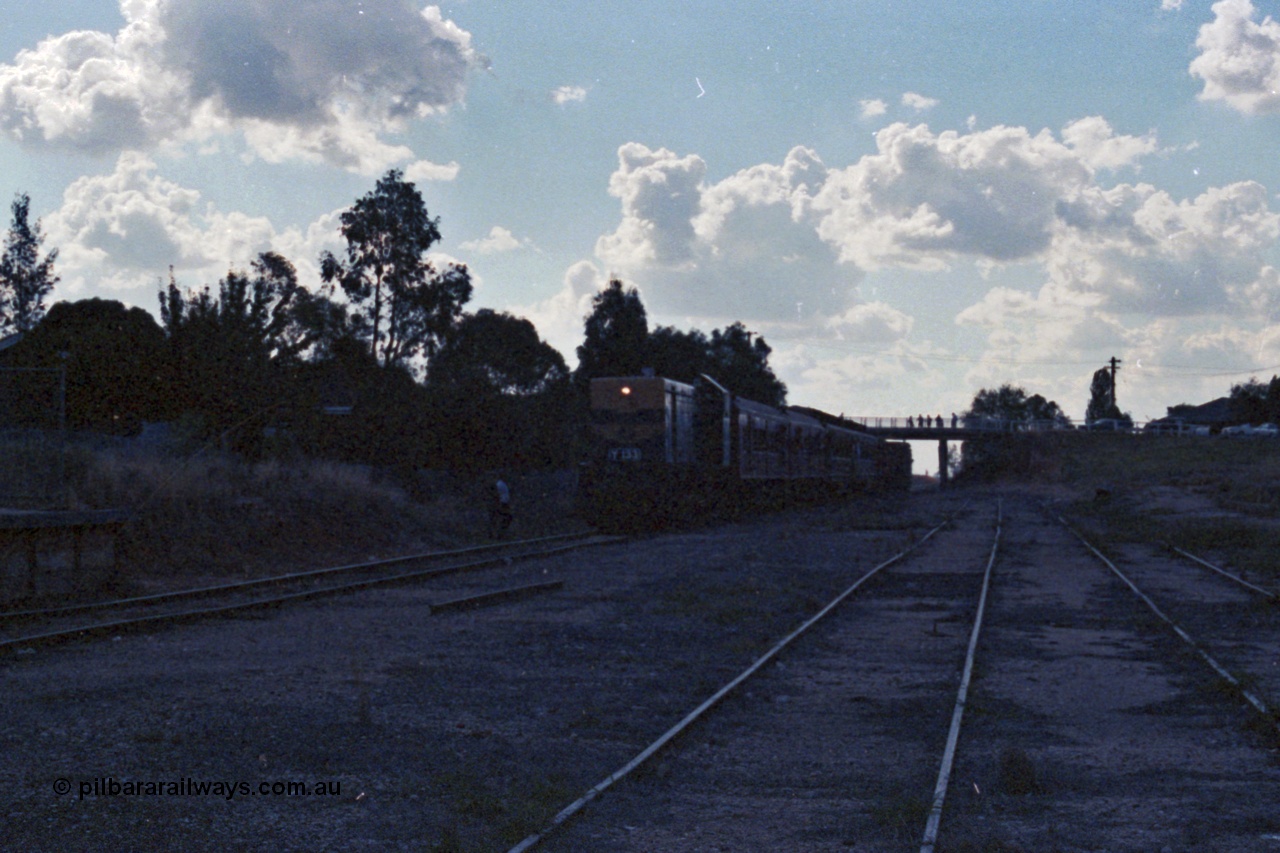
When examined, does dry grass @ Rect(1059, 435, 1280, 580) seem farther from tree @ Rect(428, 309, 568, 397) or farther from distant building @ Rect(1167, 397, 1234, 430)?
distant building @ Rect(1167, 397, 1234, 430)

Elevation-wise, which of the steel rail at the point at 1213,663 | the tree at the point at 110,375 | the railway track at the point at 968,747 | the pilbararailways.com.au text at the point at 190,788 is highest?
the tree at the point at 110,375

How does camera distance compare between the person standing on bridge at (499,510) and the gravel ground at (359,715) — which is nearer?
the gravel ground at (359,715)

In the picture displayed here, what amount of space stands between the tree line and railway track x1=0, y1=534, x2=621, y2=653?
5.27 metres

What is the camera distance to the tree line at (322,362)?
29172 millimetres

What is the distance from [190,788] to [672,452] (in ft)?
74.6

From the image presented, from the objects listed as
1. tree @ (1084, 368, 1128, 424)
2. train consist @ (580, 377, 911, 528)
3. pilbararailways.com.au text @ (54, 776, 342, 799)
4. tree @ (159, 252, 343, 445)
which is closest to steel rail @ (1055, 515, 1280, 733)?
pilbararailways.com.au text @ (54, 776, 342, 799)

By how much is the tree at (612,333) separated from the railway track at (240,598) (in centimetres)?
5345

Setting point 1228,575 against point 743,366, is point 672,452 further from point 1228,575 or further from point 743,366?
point 743,366

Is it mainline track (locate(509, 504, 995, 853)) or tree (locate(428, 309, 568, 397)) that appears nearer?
mainline track (locate(509, 504, 995, 853))

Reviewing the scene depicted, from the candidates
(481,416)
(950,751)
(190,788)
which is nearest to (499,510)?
(481,416)

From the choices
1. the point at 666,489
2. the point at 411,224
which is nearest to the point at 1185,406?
the point at 411,224

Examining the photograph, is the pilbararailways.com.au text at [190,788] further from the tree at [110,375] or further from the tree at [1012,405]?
the tree at [1012,405]

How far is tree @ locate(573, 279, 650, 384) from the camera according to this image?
247ft

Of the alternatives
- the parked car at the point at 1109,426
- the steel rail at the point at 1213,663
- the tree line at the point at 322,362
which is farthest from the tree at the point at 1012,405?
the steel rail at the point at 1213,663
